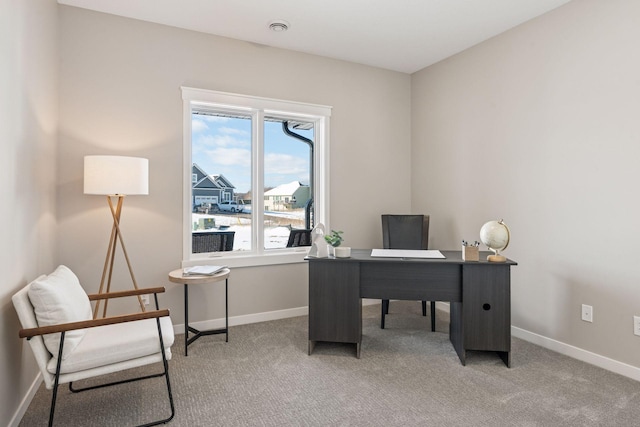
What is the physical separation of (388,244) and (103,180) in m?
2.67

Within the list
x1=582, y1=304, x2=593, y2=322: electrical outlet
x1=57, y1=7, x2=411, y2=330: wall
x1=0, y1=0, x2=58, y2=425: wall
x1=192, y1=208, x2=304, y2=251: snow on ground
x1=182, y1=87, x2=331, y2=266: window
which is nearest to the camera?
x1=0, y1=0, x2=58, y2=425: wall

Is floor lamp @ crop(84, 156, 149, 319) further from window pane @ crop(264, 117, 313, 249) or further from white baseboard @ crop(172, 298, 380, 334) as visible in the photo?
window pane @ crop(264, 117, 313, 249)

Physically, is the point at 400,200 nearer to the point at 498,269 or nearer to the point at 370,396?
the point at 498,269

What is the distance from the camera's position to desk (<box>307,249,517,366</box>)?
2701 millimetres

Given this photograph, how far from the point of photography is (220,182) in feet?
12.1

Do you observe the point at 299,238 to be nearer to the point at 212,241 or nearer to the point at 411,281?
the point at 212,241

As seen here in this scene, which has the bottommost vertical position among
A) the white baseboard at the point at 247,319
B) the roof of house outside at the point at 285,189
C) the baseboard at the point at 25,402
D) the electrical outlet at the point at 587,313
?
the baseboard at the point at 25,402

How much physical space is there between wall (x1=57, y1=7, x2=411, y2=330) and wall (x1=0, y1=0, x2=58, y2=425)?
230 millimetres

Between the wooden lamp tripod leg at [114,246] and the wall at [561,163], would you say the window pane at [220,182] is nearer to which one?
the wooden lamp tripod leg at [114,246]

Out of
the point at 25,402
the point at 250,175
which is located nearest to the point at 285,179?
the point at 250,175

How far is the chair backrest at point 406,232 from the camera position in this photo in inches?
152

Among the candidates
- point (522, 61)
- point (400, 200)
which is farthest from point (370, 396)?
point (522, 61)

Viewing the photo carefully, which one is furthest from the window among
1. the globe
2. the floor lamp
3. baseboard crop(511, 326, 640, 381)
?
baseboard crop(511, 326, 640, 381)

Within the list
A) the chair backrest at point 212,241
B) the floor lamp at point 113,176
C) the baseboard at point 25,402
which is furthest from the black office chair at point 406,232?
A: the baseboard at point 25,402
